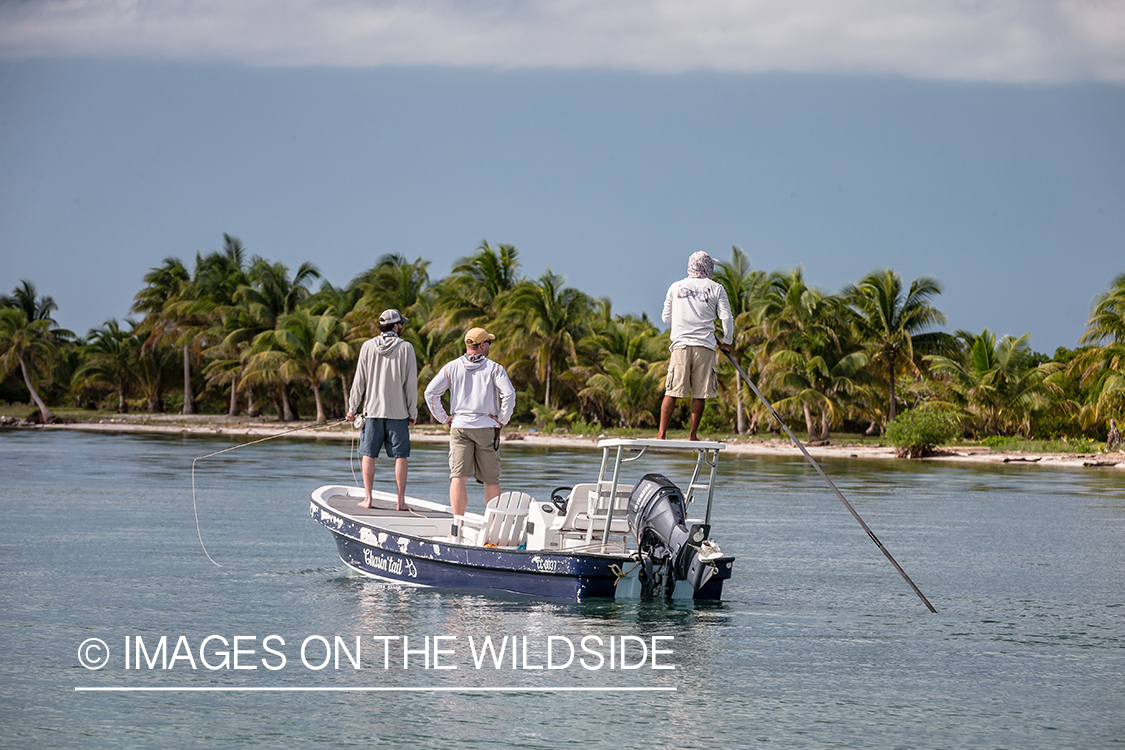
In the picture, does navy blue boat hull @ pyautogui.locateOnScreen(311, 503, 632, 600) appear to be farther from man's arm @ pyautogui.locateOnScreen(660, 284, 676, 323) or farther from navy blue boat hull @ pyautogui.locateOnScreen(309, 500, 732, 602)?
man's arm @ pyautogui.locateOnScreen(660, 284, 676, 323)

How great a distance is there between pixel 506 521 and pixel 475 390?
1.25m

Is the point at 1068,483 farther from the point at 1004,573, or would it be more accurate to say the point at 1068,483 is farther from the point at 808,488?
the point at 1004,573

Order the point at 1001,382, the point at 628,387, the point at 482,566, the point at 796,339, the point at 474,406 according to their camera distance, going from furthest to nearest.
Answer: the point at 628,387 → the point at 796,339 → the point at 1001,382 → the point at 474,406 → the point at 482,566

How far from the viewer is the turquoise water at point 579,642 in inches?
264

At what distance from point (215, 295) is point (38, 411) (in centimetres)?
1107

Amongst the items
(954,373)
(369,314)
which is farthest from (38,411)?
(954,373)

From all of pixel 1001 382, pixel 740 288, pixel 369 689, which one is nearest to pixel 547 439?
pixel 740 288

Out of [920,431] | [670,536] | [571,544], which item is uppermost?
[920,431]

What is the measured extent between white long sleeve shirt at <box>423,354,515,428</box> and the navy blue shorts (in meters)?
0.57

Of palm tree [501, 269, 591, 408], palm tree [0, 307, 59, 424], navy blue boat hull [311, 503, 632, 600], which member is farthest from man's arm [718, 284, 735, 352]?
palm tree [0, 307, 59, 424]

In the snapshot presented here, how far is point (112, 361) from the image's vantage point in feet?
198

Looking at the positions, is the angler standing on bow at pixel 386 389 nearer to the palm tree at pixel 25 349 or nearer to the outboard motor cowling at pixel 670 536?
the outboard motor cowling at pixel 670 536

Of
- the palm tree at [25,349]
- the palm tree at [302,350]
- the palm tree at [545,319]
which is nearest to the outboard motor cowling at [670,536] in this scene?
the palm tree at [545,319]

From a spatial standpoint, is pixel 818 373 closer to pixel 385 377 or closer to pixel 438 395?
pixel 385 377
